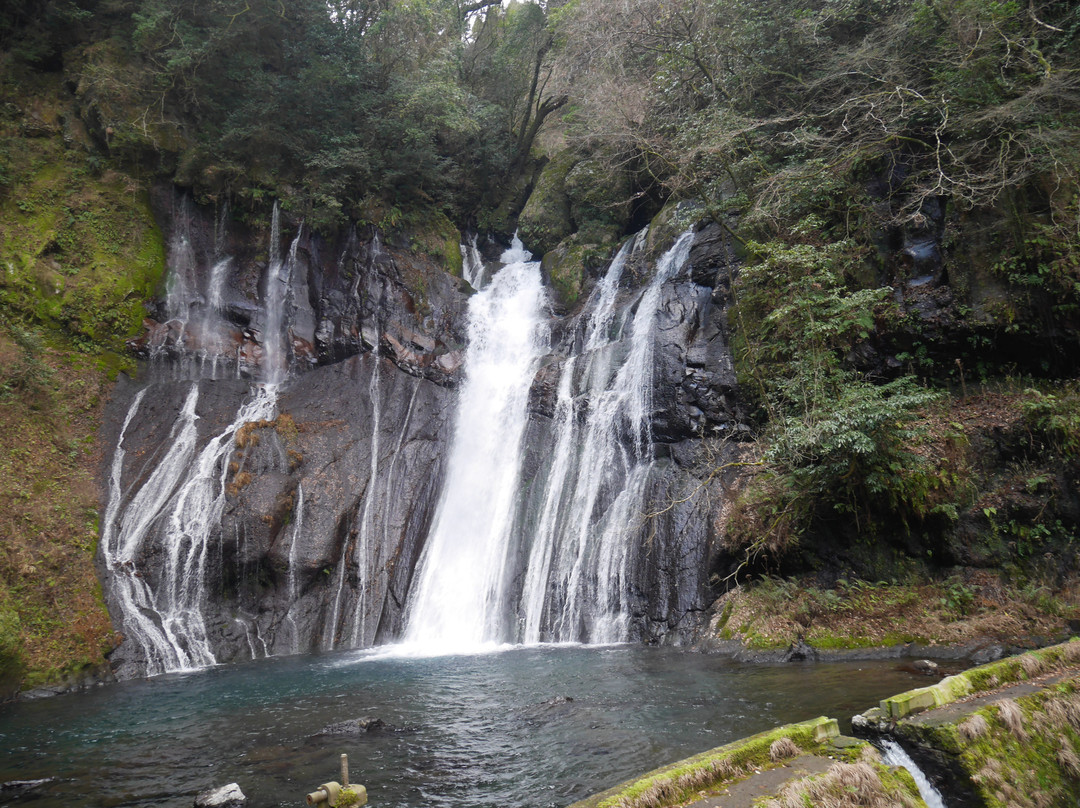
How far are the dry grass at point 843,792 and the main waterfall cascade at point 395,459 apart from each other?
755 cm

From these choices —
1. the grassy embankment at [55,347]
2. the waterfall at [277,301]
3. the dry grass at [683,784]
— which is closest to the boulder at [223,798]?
the dry grass at [683,784]

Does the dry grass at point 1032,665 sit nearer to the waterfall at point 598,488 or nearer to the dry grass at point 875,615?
the dry grass at point 875,615

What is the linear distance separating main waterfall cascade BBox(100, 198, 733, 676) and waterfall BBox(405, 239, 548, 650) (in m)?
0.06

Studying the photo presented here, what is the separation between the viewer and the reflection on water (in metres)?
5.29

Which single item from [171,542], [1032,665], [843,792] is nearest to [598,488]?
[1032,665]

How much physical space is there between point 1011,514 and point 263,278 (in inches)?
757

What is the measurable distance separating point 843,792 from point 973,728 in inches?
44.8

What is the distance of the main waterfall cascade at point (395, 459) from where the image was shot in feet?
38.8

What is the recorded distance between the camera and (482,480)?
50.1 ft

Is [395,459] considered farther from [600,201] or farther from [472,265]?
[600,201]

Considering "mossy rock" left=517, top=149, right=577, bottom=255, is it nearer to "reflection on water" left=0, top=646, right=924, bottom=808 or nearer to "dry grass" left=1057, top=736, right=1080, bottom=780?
"reflection on water" left=0, top=646, right=924, bottom=808

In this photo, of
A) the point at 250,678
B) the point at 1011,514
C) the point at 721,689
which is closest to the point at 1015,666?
the point at 721,689

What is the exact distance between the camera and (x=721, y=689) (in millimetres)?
7238

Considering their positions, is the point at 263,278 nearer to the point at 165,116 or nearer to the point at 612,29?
the point at 165,116
